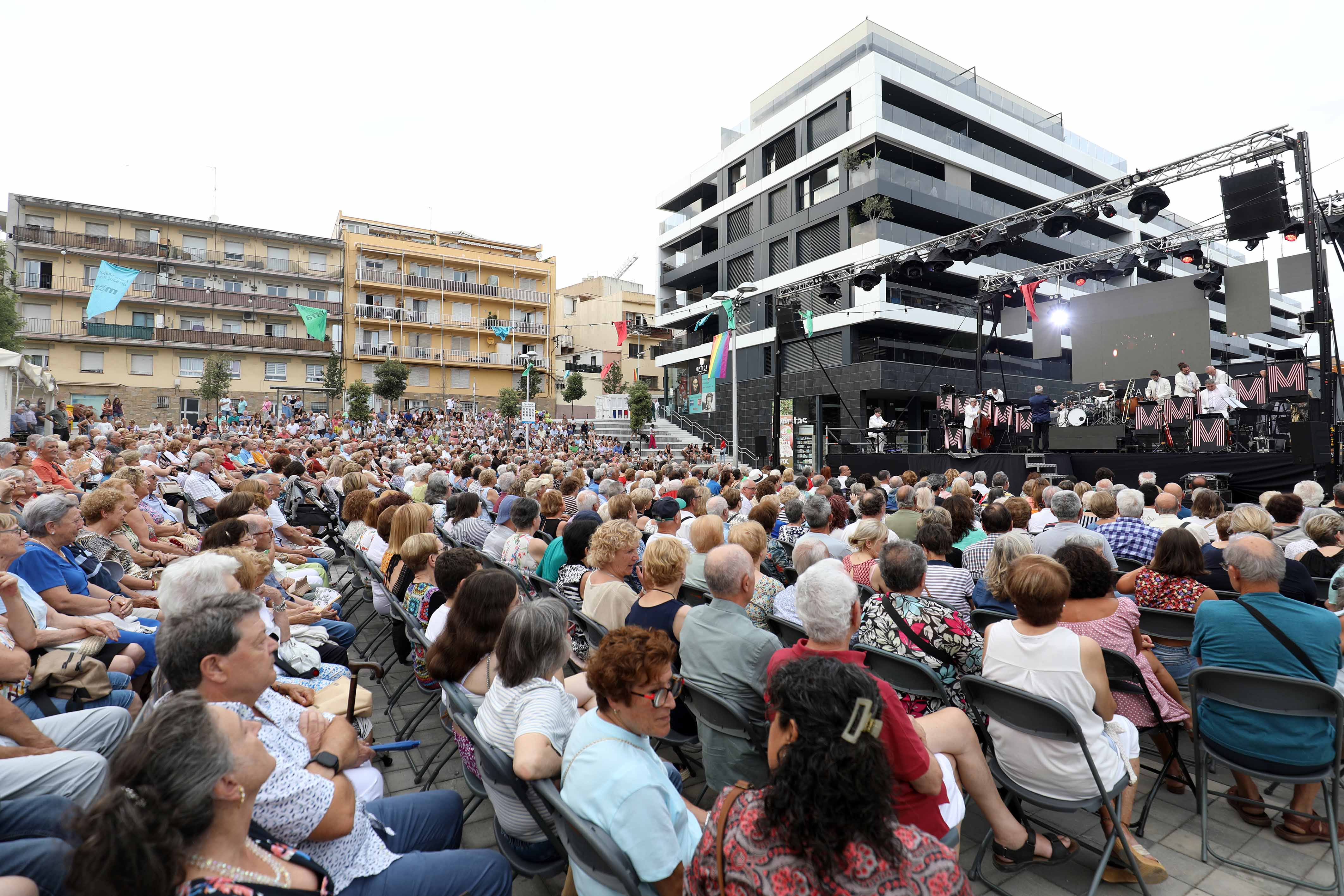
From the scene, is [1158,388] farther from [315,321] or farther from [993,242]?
[315,321]

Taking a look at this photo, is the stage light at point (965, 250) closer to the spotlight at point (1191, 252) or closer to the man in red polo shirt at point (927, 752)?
the spotlight at point (1191, 252)

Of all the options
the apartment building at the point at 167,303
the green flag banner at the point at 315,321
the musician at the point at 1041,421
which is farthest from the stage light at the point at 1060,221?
the apartment building at the point at 167,303

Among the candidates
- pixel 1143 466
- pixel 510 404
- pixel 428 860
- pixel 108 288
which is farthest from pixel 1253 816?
pixel 510 404

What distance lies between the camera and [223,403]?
106 feet

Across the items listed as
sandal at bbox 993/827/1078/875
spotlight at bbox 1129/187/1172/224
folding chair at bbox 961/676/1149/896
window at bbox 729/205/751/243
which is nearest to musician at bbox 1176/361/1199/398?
spotlight at bbox 1129/187/1172/224

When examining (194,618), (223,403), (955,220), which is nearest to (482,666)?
(194,618)

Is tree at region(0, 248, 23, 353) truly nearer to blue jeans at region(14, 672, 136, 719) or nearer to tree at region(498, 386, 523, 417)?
tree at region(498, 386, 523, 417)

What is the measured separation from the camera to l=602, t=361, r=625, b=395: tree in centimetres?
4212

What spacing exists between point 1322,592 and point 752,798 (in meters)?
4.92

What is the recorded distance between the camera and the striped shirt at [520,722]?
2.17 m

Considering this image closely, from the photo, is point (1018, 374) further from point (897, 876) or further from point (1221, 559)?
point (897, 876)

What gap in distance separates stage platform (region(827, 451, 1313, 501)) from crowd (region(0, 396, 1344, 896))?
24.3 ft

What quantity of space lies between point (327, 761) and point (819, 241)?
28.4 metres

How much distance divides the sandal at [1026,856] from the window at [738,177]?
3251 centimetres
